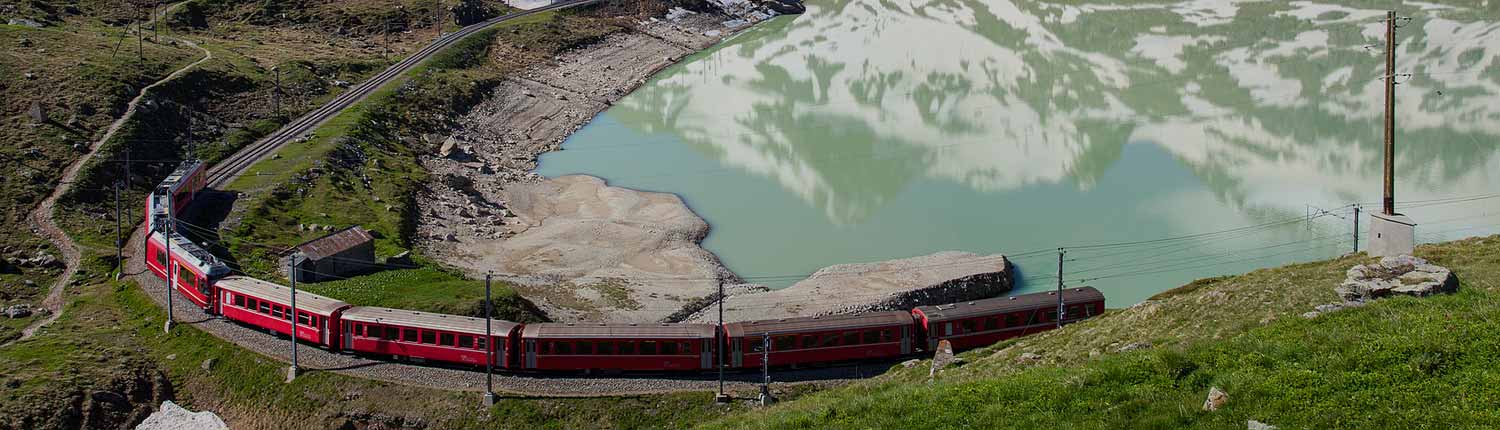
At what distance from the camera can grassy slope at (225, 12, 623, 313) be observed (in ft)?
170

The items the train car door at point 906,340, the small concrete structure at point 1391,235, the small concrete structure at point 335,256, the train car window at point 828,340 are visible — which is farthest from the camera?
the small concrete structure at point 335,256

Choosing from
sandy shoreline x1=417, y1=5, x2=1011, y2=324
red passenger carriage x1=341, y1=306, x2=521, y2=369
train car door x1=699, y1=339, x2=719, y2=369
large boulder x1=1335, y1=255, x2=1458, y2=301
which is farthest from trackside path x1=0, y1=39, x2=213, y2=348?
large boulder x1=1335, y1=255, x2=1458, y2=301

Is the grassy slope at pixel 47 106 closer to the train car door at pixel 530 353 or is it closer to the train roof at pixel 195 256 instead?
the train roof at pixel 195 256

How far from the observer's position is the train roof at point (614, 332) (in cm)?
4056

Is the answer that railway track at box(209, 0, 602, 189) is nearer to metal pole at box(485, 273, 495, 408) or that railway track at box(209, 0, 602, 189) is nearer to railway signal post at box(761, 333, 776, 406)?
metal pole at box(485, 273, 495, 408)

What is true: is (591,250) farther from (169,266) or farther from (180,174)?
(169,266)

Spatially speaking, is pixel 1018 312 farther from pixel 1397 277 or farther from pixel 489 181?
pixel 489 181

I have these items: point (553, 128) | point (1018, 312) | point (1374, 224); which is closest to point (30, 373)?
point (1018, 312)

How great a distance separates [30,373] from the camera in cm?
3784

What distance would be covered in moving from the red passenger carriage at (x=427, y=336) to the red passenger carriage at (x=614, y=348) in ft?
2.90

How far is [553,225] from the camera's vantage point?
6981 cm

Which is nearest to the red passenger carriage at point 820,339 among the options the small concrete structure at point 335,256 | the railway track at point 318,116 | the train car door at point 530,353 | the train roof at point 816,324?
the train roof at point 816,324

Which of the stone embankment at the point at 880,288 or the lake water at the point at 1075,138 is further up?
the lake water at the point at 1075,138

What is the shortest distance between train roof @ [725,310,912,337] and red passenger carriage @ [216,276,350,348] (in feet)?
46.0
